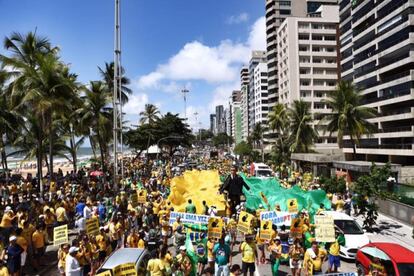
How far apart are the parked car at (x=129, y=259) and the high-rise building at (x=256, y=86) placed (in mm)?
104318

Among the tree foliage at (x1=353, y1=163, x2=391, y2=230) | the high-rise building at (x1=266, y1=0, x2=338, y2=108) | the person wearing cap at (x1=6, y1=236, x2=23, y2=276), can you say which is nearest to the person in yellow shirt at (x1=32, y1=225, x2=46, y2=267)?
the person wearing cap at (x1=6, y1=236, x2=23, y2=276)

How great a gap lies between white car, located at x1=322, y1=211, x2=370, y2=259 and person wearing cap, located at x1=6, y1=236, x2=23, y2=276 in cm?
1100

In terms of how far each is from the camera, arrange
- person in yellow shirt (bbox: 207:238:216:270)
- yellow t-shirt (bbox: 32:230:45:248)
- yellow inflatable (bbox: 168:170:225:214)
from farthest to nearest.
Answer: yellow inflatable (bbox: 168:170:225:214) → yellow t-shirt (bbox: 32:230:45:248) → person in yellow shirt (bbox: 207:238:216:270)

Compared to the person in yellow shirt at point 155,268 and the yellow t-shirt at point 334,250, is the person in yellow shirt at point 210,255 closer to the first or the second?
the person in yellow shirt at point 155,268

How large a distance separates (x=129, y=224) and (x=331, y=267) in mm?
8165

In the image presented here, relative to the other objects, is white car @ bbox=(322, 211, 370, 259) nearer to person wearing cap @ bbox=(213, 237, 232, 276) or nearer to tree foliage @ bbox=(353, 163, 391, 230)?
tree foliage @ bbox=(353, 163, 391, 230)

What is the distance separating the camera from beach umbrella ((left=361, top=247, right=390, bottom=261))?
1016cm

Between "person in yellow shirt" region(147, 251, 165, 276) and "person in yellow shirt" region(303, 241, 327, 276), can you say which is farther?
"person in yellow shirt" region(303, 241, 327, 276)

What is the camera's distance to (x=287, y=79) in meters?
79.0

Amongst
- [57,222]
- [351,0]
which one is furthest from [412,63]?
[57,222]

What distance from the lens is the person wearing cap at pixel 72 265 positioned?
367 inches

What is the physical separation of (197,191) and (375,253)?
1172cm

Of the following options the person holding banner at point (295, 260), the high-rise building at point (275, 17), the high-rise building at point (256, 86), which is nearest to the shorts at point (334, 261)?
the person holding banner at point (295, 260)

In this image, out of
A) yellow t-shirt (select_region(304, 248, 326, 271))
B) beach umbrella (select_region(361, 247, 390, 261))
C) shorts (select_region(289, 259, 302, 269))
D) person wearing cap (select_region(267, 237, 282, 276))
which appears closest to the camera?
yellow t-shirt (select_region(304, 248, 326, 271))
